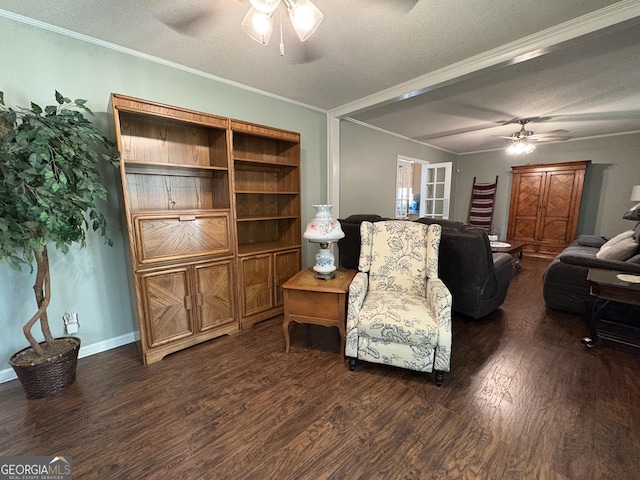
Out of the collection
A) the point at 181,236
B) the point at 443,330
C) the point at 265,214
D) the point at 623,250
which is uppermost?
the point at 265,214

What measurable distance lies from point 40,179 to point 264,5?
5.06ft

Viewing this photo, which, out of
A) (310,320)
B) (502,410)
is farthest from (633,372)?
(310,320)

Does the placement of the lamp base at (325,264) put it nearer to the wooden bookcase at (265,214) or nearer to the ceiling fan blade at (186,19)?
the wooden bookcase at (265,214)

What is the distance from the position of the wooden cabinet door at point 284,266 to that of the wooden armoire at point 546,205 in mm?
5199

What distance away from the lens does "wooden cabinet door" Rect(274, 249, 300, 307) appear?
2.77 metres

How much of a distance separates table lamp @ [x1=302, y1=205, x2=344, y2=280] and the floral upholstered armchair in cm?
27

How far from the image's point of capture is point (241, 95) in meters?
2.74

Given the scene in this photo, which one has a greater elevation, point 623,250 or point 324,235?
point 324,235

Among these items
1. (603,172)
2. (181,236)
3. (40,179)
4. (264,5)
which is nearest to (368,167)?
(181,236)

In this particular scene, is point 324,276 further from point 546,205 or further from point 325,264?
point 546,205

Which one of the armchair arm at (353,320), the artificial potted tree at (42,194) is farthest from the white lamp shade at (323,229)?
the artificial potted tree at (42,194)

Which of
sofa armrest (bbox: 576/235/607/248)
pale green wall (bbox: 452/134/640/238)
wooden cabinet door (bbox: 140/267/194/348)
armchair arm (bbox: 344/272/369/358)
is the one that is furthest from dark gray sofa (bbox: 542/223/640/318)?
wooden cabinet door (bbox: 140/267/194/348)

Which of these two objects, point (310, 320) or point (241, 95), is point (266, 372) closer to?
Result: point (310, 320)

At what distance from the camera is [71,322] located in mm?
2041
